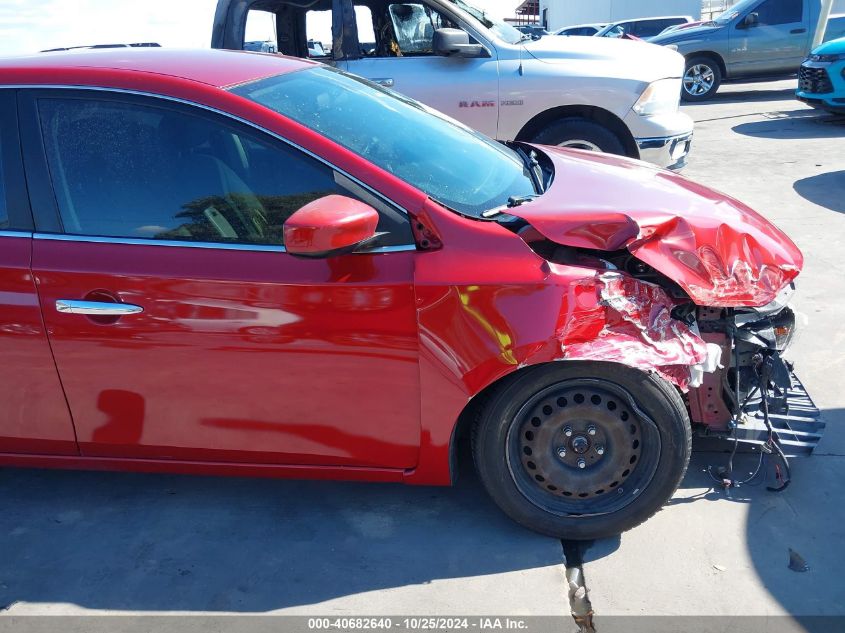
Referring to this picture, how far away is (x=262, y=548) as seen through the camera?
3.05 meters

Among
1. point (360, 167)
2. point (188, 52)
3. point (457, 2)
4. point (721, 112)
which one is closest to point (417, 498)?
point (360, 167)

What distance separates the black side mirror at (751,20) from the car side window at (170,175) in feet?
46.3

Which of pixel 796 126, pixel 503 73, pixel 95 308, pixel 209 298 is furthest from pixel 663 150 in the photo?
pixel 796 126

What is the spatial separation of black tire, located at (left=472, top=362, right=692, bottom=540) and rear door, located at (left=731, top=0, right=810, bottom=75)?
13777mm

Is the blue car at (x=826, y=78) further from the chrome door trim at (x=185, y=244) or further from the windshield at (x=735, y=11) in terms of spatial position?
the chrome door trim at (x=185, y=244)

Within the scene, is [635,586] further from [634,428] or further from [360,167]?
[360,167]

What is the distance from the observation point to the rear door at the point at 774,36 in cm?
1446

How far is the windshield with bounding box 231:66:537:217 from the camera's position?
2953 millimetres

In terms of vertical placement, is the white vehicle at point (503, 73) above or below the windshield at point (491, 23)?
below

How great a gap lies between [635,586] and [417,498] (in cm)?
96

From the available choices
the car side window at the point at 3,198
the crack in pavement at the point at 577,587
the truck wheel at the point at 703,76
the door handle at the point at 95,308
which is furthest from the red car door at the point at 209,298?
the truck wheel at the point at 703,76

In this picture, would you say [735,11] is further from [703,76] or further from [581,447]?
[581,447]

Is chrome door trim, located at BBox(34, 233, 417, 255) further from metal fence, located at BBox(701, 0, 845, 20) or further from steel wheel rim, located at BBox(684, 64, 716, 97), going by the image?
metal fence, located at BBox(701, 0, 845, 20)

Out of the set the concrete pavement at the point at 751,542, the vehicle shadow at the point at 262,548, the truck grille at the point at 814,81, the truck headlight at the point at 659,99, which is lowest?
the vehicle shadow at the point at 262,548
